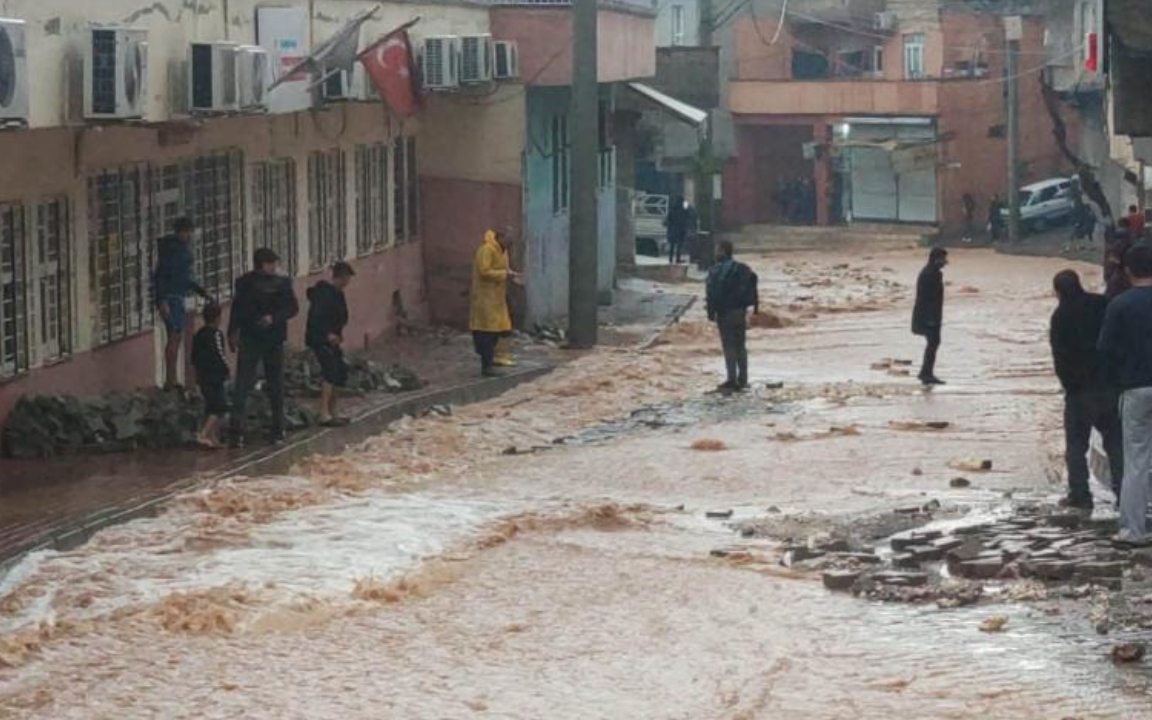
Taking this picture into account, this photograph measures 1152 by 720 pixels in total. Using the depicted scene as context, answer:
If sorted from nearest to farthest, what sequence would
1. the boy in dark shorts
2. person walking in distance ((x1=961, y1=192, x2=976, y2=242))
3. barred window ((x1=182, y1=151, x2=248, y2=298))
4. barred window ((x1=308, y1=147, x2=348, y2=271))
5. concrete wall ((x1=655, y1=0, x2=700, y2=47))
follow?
the boy in dark shorts < barred window ((x1=182, y1=151, x2=248, y2=298)) < barred window ((x1=308, y1=147, x2=348, y2=271)) < person walking in distance ((x1=961, y1=192, x2=976, y2=242)) < concrete wall ((x1=655, y1=0, x2=700, y2=47))

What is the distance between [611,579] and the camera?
1427 centimetres

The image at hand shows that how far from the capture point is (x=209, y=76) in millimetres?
19219

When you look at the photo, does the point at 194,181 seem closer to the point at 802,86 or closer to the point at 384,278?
the point at 384,278

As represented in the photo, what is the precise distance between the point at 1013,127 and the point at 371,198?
30.3 metres

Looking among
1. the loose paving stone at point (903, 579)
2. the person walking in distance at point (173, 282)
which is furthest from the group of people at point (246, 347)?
the loose paving stone at point (903, 579)

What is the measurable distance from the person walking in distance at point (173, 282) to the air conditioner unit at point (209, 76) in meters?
1.28

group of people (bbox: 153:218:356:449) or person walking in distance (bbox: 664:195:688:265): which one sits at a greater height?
person walking in distance (bbox: 664:195:688:265)

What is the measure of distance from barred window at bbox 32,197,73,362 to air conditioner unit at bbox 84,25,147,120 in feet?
5.32

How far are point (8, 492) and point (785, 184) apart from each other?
50962 millimetres

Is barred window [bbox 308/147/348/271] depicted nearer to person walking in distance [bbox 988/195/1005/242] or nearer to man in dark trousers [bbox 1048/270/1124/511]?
man in dark trousers [bbox 1048/270/1124/511]

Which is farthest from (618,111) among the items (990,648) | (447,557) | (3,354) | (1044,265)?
(990,648)

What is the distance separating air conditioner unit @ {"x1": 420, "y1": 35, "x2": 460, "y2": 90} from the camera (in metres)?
27.3

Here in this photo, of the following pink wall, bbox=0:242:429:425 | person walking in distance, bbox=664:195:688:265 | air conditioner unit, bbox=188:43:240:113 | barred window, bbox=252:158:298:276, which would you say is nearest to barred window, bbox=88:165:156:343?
pink wall, bbox=0:242:429:425

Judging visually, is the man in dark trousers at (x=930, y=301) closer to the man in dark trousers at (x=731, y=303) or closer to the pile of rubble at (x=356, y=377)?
the man in dark trousers at (x=731, y=303)
